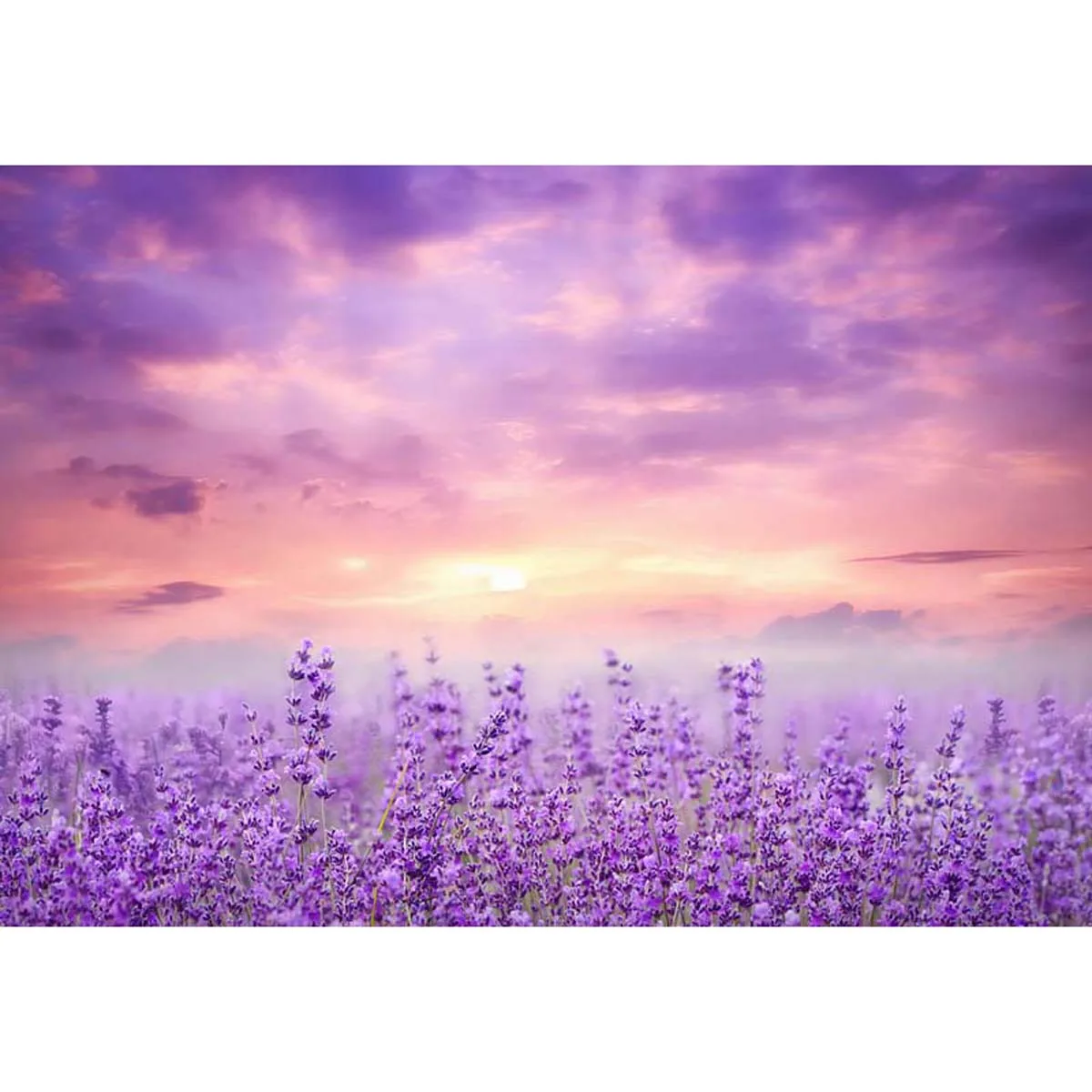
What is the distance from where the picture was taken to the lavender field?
2.99 meters

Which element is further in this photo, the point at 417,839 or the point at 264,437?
the point at 264,437

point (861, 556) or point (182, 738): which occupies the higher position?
point (861, 556)

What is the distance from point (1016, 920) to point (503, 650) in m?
1.65

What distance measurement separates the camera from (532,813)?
121 inches

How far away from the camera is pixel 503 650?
3.20 metres

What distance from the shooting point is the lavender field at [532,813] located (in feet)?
9.82

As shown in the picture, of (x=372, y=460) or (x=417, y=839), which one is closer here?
(x=417, y=839)

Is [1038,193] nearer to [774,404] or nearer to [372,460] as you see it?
[774,404]

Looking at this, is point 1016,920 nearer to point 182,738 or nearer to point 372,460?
point 372,460
